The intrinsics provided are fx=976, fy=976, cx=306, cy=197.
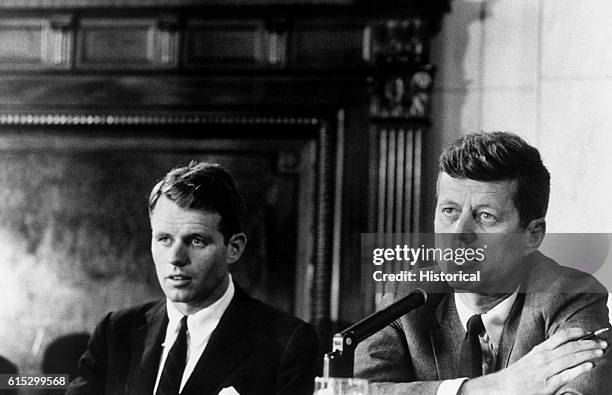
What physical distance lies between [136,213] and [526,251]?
100cm

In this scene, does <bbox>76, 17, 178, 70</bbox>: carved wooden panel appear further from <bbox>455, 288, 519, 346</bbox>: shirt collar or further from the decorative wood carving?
<bbox>455, 288, 519, 346</bbox>: shirt collar

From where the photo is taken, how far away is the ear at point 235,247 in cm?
249

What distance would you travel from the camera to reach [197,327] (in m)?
2.47

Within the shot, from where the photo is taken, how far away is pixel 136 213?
256 cm

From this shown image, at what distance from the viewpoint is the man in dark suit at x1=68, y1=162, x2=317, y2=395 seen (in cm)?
242

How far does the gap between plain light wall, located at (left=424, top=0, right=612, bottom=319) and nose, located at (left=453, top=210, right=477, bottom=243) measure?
84mm

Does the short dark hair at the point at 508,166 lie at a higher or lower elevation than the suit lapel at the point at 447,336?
higher

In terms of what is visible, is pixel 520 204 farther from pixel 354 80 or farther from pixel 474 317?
pixel 354 80

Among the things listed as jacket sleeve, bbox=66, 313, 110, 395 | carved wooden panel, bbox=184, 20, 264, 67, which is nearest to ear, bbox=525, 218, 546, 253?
carved wooden panel, bbox=184, 20, 264, 67

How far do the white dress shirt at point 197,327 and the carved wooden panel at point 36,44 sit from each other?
0.75m

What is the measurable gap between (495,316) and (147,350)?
872 millimetres

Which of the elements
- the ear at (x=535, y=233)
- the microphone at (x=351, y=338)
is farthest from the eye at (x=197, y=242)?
the ear at (x=535, y=233)

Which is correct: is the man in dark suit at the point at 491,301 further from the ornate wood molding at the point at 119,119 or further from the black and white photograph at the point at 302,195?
the ornate wood molding at the point at 119,119

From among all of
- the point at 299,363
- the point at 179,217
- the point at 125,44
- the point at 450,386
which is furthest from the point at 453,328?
the point at 125,44
